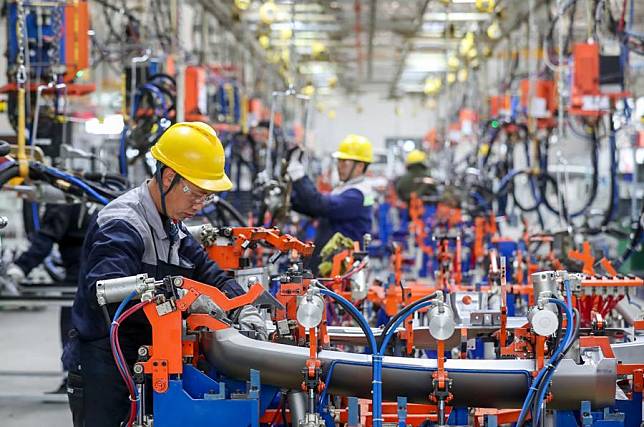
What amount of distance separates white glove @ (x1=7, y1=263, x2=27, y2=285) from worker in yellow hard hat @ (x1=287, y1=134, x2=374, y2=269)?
69.9 inches

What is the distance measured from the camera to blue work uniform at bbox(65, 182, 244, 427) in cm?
301

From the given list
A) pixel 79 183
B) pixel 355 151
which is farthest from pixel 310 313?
pixel 355 151

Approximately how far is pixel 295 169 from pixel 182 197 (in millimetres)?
2930

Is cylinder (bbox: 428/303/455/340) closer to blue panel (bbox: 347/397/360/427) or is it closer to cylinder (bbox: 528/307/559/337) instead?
cylinder (bbox: 528/307/559/337)

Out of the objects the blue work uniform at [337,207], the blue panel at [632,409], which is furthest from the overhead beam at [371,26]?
the blue panel at [632,409]

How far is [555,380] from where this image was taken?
277cm

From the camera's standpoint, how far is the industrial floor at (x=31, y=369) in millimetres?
5389

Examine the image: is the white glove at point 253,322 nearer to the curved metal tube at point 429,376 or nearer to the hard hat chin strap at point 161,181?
the curved metal tube at point 429,376

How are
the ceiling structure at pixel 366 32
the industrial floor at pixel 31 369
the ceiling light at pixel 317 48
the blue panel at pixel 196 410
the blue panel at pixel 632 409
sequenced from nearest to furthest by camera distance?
the blue panel at pixel 196 410 < the blue panel at pixel 632 409 < the industrial floor at pixel 31 369 < the ceiling structure at pixel 366 32 < the ceiling light at pixel 317 48

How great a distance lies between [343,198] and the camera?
643cm

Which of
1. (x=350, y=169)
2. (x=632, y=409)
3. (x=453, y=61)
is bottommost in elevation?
(x=632, y=409)

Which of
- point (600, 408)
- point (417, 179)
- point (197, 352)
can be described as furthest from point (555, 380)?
point (417, 179)

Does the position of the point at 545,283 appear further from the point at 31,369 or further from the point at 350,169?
the point at 31,369

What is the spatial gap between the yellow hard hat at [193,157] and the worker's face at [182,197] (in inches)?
1.5
